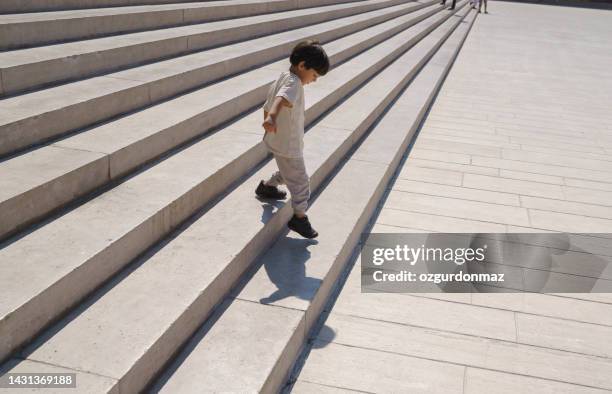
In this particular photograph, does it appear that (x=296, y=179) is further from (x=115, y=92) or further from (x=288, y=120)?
(x=115, y=92)

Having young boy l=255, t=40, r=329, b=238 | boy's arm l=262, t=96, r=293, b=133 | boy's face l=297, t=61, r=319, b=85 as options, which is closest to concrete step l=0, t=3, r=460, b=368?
young boy l=255, t=40, r=329, b=238

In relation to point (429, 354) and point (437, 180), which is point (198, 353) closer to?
point (429, 354)

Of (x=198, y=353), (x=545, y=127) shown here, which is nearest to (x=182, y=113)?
(x=198, y=353)

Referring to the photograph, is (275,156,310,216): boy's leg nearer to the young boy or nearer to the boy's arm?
the young boy

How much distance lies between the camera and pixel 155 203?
3830 millimetres

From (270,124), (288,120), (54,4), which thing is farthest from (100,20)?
(270,124)

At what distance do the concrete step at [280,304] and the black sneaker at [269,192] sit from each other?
0.30 m

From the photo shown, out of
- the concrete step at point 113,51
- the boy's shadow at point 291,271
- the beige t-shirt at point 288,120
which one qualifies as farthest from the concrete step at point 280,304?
the concrete step at point 113,51

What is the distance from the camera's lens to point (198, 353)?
3146 millimetres

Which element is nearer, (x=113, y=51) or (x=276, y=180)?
(x=276, y=180)

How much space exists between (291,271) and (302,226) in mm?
425

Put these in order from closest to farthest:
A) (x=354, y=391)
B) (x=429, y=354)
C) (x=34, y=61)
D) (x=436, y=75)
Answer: (x=354, y=391) < (x=429, y=354) < (x=34, y=61) < (x=436, y=75)

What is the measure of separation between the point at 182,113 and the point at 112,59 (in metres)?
1.05

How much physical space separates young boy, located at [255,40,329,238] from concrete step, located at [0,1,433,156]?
51.8 inches
